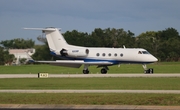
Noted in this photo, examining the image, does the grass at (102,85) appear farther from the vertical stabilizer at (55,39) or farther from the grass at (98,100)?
the vertical stabilizer at (55,39)

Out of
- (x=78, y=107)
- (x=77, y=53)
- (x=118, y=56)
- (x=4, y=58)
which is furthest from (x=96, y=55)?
(x=4, y=58)

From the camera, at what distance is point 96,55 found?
4719 centimetres

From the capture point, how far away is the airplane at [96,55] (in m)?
45.8

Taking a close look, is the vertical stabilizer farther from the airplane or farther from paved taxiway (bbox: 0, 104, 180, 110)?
paved taxiway (bbox: 0, 104, 180, 110)

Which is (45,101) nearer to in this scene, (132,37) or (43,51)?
(43,51)

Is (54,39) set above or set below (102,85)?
above

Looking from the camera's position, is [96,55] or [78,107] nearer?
[78,107]

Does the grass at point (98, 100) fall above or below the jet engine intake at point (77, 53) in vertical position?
below

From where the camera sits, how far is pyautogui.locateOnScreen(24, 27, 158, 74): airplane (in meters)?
45.8

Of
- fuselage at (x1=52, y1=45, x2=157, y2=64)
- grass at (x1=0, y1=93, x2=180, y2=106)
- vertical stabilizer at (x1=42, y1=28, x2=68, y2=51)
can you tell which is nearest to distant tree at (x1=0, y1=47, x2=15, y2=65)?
vertical stabilizer at (x1=42, y1=28, x2=68, y2=51)

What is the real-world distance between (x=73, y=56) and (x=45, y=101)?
2846cm

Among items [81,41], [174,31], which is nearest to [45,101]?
[81,41]

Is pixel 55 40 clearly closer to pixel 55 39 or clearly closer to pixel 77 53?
pixel 55 39

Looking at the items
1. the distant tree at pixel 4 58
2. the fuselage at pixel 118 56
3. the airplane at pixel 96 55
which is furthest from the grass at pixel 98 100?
the distant tree at pixel 4 58
